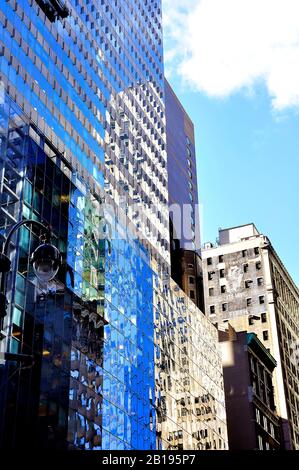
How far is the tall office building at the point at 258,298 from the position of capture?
130250 millimetres

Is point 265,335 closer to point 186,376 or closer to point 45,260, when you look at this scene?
point 186,376

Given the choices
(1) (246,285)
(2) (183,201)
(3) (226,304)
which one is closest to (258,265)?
(1) (246,285)

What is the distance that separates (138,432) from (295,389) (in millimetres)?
71525

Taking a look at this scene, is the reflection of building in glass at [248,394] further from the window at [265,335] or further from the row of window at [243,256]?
the row of window at [243,256]

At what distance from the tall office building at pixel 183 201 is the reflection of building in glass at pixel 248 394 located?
28.5 ft

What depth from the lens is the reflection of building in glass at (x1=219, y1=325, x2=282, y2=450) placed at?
104000 mm

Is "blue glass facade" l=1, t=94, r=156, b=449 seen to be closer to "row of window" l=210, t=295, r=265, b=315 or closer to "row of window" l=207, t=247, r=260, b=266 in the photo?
"row of window" l=210, t=295, r=265, b=315

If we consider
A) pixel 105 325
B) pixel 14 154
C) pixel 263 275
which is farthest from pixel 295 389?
pixel 14 154

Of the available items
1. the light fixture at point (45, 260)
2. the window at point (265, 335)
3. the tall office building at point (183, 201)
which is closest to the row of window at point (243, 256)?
the window at point (265, 335)

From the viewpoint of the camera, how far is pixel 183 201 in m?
117

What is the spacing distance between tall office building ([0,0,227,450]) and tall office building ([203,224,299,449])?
29216mm

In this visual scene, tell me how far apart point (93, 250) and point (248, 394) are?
155 feet

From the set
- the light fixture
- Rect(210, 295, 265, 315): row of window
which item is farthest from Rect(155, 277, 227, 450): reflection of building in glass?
the light fixture
